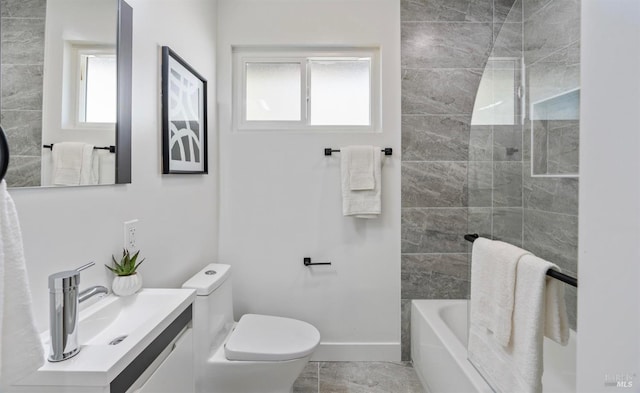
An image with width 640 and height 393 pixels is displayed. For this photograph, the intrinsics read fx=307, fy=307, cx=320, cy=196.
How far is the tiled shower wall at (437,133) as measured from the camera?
7.07 ft

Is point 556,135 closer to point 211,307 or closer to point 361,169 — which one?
point 361,169

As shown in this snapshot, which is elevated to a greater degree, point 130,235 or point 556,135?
point 556,135

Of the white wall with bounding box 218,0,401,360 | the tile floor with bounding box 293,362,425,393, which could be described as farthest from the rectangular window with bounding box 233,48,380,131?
the tile floor with bounding box 293,362,425,393

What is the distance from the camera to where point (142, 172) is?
4.48 ft

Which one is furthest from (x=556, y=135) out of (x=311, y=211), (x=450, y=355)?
(x=311, y=211)

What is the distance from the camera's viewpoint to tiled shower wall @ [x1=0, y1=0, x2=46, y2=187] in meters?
0.76

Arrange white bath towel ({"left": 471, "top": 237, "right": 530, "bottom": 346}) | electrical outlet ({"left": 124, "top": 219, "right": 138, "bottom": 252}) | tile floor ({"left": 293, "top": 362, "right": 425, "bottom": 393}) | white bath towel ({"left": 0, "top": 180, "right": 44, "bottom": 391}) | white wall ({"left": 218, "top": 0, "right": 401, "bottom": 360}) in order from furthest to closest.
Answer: white wall ({"left": 218, "top": 0, "right": 401, "bottom": 360}), tile floor ({"left": 293, "top": 362, "right": 425, "bottom": 393}), electrical outlet ({"left": 124, "top": 219, "right": 138, "bottom": 252}), white bath towel ({"left": 471, "top": 237, "right": 530, "bottom": 346}), white bath towel ({"left": 0, "top": 180, "right": 44, "bottom": 391})

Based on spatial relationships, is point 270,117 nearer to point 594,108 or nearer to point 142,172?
point 142,172

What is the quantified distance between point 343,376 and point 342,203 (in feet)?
3.76

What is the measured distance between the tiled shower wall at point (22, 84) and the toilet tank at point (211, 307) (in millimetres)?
905

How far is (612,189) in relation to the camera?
0.97 ft

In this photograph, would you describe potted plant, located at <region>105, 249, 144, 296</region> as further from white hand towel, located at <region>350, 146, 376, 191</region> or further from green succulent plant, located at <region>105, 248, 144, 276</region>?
white hand towel, located at <region>350, 146, 376, 191</region>

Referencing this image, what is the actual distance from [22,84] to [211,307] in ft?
3.96

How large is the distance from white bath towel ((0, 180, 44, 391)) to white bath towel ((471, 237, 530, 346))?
134cm
